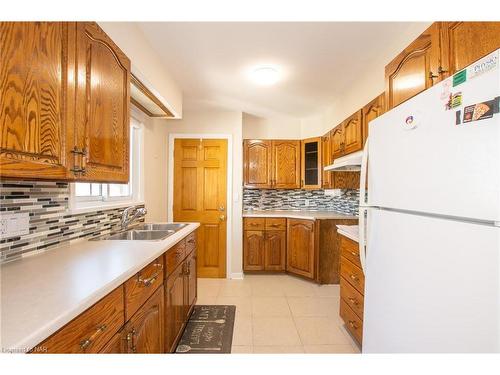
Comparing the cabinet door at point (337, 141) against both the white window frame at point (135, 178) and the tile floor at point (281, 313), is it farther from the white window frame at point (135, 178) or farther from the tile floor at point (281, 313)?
the white window frame at point (135, 178)

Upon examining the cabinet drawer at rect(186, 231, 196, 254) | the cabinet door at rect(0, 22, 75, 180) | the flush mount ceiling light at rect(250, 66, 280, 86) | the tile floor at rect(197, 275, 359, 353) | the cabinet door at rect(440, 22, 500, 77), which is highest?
the flush mount ceiling light at rect(250, 66, 280, 86)

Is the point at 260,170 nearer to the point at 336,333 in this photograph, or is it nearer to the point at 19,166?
the point at 336,333

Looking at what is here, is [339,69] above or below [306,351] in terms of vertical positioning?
above

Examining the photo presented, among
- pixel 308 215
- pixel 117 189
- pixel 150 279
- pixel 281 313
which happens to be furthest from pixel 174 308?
pixel 308 215

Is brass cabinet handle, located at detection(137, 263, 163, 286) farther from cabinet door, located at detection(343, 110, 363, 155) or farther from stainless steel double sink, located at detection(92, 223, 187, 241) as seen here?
cabinet door, located at detection(343, 110, 363, 155)

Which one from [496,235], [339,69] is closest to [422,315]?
[496,235]

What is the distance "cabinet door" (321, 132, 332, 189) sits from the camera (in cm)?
307

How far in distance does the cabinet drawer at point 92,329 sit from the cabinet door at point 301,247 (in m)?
2.49

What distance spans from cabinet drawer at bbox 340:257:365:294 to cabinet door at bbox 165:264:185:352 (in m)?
1.36

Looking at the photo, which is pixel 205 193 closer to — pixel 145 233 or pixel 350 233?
pixel 145 233

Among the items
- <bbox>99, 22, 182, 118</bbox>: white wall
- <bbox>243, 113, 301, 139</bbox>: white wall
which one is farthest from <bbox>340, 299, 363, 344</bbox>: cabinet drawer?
<bbox>243, 113, 301, 139</bbox>: white wall

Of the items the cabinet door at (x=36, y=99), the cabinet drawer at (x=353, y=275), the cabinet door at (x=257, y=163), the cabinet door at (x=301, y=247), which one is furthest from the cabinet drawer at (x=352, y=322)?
the cabinet door at (x=36, y=99)

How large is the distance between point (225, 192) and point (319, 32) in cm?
224

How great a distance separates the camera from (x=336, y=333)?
2.00 metres
